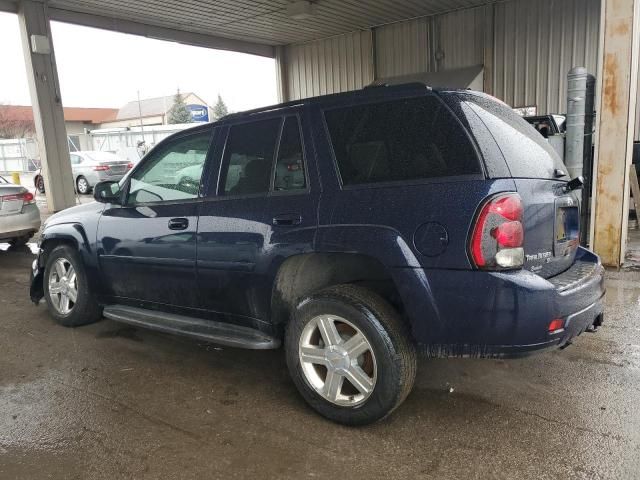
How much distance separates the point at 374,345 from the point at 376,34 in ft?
49.1

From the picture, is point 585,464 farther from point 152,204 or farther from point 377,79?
point 377,79

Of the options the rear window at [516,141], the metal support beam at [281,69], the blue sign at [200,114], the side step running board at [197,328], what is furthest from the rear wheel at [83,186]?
the blue sign at [200,114]

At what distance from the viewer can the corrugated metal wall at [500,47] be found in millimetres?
13055

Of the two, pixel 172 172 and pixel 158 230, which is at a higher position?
pixel 172 172

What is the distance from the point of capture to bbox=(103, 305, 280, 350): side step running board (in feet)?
11.4

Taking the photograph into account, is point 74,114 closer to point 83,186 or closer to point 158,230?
point 83,186

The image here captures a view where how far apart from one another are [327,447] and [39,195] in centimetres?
1973

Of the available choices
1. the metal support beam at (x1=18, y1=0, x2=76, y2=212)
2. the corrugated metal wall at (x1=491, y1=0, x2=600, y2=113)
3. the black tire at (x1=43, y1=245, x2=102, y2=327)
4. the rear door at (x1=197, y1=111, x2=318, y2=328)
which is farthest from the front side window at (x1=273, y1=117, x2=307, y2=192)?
the corrugated metal wall at (x1=491, y1=0, x2=600, y2=113)

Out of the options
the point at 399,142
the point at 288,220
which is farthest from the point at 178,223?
the point at 399,142

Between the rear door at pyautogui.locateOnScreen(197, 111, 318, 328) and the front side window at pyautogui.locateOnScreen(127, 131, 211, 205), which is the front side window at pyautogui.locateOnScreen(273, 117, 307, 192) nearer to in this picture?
the rear door at pyautogui.locateOnScreen(197, 111, 318, 328)

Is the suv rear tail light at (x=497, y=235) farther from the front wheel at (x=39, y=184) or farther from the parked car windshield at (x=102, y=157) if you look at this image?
the front wheel at (x=39, y=184)

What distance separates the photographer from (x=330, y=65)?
688 inches

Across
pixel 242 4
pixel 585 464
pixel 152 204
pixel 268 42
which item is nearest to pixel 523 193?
pixel 585 464

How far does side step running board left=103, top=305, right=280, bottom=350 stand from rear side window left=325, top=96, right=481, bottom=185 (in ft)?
3.89
